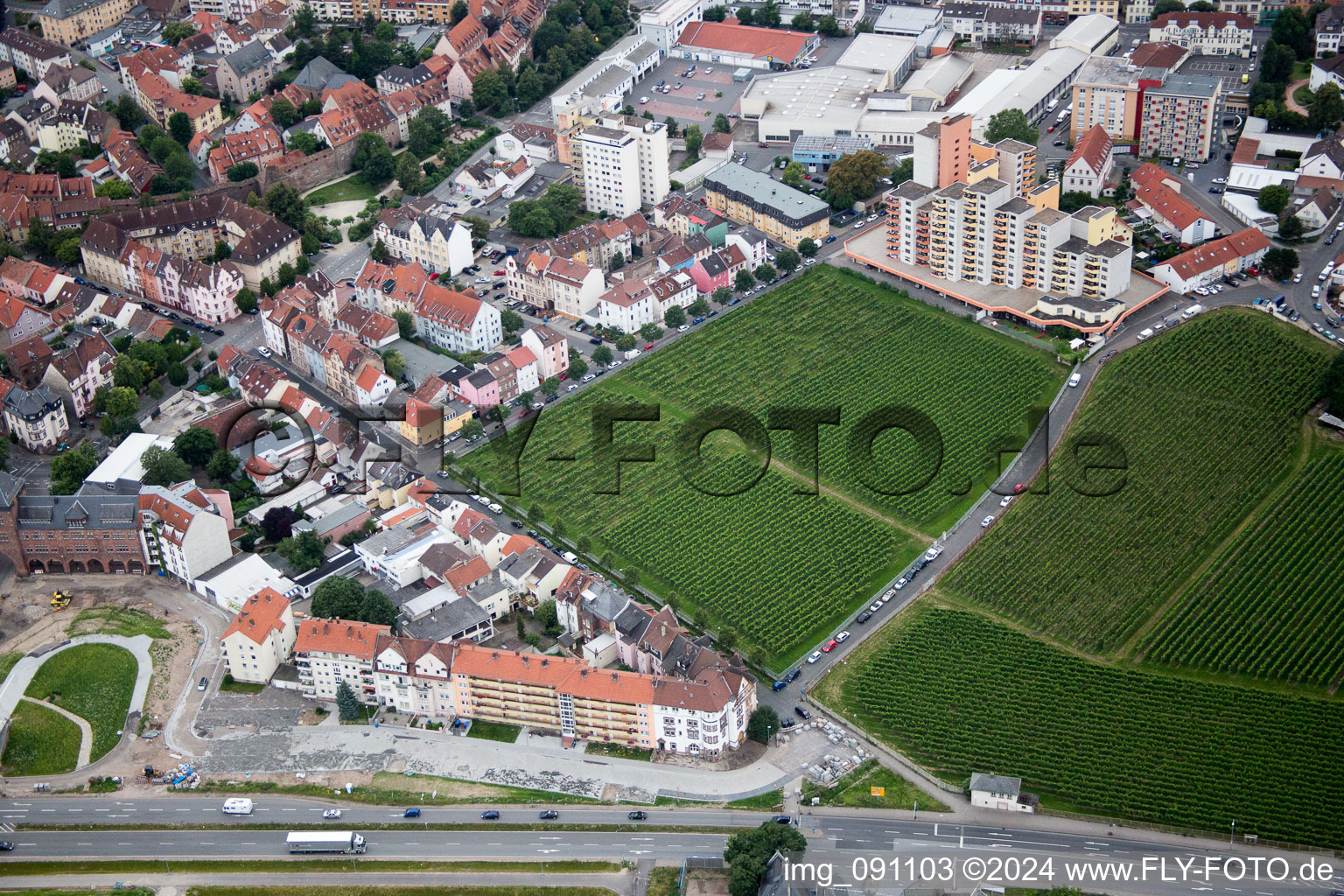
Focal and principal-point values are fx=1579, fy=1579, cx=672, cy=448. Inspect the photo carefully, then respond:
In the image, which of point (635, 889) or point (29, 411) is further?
point (29, 411)

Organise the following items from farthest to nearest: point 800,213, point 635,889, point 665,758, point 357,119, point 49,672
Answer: point 357,119 → point 800,213 → point 49,672 → point 665,758 → point 635,889

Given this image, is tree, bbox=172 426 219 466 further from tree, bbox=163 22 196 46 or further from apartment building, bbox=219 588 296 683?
tree, bbox=163 22 196 46

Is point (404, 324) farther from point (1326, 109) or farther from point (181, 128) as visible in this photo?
point (1326, 109)

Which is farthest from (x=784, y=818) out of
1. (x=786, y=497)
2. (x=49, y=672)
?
(x=49, y=672)

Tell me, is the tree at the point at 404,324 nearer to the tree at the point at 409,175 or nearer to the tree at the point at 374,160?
the tree at the point at 409,175

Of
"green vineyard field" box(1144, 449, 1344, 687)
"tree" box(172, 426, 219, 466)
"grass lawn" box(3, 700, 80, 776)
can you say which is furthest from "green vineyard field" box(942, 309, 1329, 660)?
"grass lawn" box(3, 700, 80, 776)

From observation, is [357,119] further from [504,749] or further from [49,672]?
[504,749]
